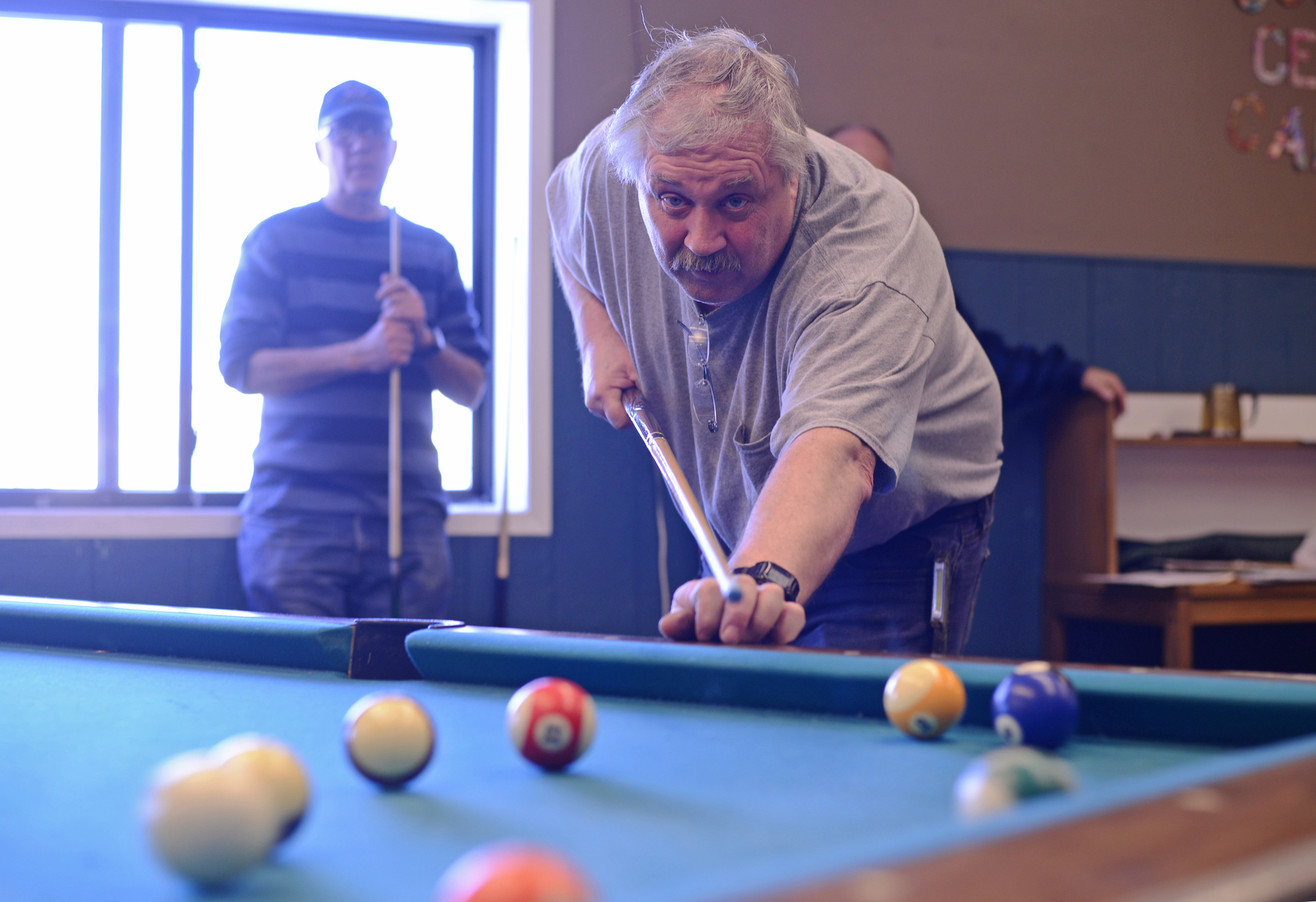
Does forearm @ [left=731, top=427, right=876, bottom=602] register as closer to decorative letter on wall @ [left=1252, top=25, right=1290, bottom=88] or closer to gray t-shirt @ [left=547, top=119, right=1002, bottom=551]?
gray t-shirt @ [left=547, top=119, right=1002, bottom=551]

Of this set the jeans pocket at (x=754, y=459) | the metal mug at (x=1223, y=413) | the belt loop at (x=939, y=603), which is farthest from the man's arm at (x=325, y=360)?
the metal mug at (x=1223, y=413)

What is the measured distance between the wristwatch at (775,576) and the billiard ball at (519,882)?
80 centimetres

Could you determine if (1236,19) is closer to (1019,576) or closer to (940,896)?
(1019,576)

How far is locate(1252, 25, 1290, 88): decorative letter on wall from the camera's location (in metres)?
3.95

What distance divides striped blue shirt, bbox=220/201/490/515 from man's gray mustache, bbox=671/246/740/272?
4.57 ft

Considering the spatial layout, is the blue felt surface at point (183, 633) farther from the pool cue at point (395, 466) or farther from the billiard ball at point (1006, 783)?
the pool cue at point (395, 466)

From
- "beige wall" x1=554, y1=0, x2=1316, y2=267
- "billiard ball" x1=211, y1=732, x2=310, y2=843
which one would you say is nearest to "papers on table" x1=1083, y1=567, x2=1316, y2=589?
"beige wall" x1=554, y1=0, x2=1316, y2=267

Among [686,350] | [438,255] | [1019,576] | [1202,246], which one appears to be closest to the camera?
[686,350]

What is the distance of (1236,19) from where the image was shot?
3.93m

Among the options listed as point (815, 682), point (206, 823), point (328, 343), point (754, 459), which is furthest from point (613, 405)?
point (206, 823)

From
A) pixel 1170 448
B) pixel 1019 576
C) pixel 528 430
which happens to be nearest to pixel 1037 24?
pixel 1170 448

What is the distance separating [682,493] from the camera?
65.0 inches

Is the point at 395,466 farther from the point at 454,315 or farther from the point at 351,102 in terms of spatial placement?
the point at 351,102

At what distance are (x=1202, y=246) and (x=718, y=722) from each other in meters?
3.52
